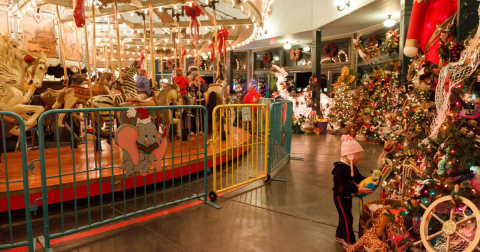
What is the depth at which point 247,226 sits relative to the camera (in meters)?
3.47

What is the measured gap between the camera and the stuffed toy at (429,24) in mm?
2719

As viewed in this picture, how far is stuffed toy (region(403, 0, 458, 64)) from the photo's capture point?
272 centimetres

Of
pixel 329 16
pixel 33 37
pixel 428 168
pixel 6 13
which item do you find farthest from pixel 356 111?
pixel 6 13

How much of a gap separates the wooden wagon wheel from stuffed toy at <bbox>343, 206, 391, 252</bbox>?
1.37ft

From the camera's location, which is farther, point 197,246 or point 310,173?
point 310,173

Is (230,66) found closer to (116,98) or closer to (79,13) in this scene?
(79,13)

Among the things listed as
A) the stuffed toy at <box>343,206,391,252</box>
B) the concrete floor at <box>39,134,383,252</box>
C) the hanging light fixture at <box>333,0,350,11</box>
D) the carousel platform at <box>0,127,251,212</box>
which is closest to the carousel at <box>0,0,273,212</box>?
the carousel platform at <box>0,127,251,212</box>

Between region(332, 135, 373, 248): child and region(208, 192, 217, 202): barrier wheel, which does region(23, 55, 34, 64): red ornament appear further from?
region(332, 135, 373, 248): child

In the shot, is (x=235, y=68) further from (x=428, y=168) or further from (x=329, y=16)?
(x=428, y=168)

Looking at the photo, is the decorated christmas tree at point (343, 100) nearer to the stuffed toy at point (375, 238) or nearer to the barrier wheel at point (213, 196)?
the barrier wheel at point (213, 196)

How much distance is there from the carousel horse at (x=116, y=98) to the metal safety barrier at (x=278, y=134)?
2479 mm

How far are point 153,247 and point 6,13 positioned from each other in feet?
36.8

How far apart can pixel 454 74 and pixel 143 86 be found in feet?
17.5

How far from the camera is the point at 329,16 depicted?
11477 millimetres
